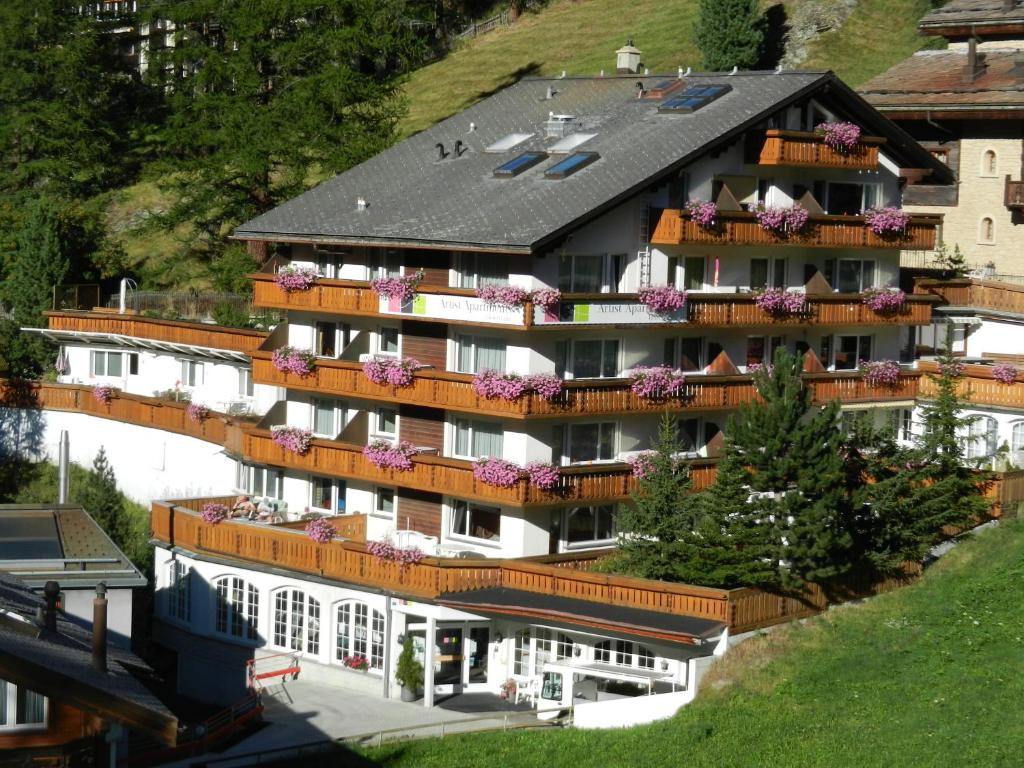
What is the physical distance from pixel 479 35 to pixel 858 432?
271 feet

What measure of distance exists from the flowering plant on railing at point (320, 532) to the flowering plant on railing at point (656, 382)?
8.15 metres

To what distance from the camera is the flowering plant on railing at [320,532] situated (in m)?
49.8

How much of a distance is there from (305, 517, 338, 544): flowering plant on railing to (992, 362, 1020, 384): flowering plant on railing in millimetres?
19156

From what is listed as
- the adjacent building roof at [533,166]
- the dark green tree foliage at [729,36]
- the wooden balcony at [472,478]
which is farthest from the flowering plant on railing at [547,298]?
the dark green tree foliage at [729,36]

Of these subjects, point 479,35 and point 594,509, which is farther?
point 479,35

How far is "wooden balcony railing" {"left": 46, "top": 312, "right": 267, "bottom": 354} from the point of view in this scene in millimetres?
62000

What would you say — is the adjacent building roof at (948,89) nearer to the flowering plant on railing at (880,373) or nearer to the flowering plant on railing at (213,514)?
the flowering plant on railing at (880,373)

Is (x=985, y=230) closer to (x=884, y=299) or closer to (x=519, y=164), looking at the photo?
(x=884, y=299)

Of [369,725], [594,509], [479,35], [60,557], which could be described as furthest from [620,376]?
[479,35]

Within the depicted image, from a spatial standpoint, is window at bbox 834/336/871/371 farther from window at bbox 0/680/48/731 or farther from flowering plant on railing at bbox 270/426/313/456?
window at bbox 0/680/48/731

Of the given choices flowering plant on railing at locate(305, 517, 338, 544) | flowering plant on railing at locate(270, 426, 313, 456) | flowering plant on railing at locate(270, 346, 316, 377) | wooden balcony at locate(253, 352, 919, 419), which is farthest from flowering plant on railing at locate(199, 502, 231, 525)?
flowering plant on railing at locate(270, 346, 316, 377)

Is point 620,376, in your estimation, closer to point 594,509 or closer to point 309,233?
point 594,509

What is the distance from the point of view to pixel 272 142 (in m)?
73.5

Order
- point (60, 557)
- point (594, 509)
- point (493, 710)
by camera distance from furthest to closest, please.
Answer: point (594, 509)
point (493, 710)
point (60, 557)
